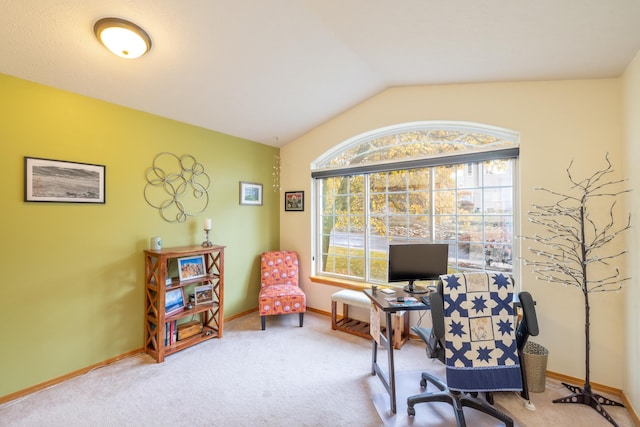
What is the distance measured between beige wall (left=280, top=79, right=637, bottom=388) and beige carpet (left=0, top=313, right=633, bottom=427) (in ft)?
1.22

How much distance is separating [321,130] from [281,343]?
284cm

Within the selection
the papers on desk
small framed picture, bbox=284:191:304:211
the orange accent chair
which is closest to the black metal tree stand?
the papers on desk

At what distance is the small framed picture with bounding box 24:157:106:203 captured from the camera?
2217mm

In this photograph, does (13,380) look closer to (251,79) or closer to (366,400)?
(366,400)

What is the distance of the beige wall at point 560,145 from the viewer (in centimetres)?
222

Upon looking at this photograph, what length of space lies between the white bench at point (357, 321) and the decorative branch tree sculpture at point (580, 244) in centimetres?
130

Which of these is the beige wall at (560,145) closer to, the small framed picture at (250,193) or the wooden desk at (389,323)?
the wooden desk at (389,323)

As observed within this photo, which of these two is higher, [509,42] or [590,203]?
[509,42]

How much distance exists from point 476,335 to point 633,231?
1484mm

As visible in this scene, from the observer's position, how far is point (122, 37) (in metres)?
1.84

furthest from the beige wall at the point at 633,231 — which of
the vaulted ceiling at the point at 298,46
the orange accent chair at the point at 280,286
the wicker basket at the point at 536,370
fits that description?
the orange accent chair at the point at 280,286

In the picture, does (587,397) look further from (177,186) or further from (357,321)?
(177,186)

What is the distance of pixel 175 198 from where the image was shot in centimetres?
312

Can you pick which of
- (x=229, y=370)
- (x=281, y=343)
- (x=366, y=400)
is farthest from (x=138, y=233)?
(x=366, y=400)
